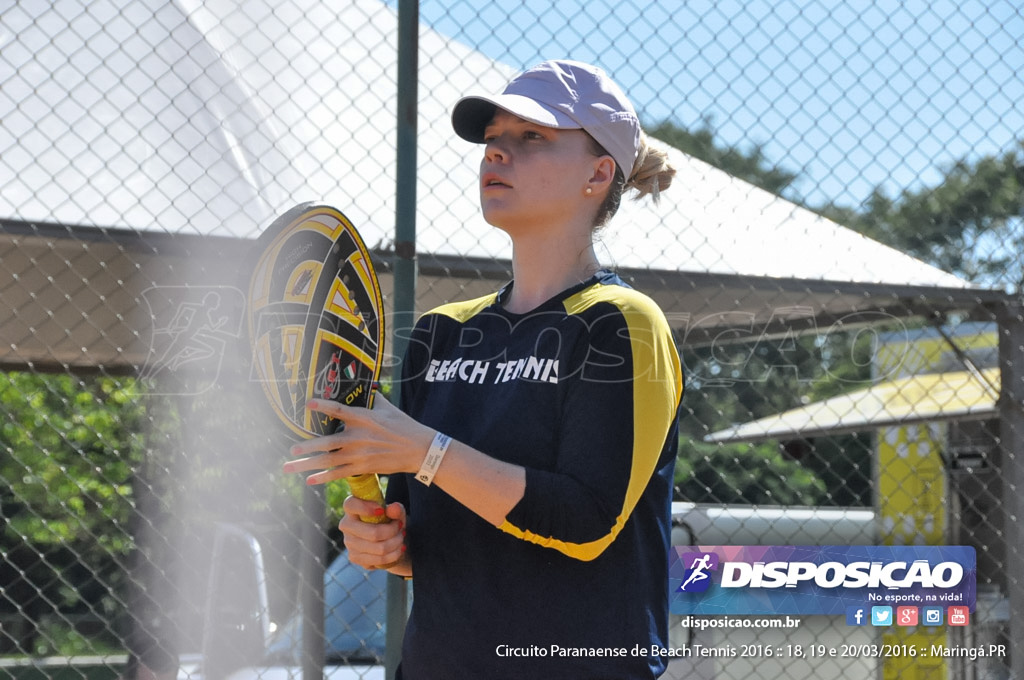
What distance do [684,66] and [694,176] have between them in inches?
18.0

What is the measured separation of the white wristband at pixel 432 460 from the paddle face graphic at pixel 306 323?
0.12 meters

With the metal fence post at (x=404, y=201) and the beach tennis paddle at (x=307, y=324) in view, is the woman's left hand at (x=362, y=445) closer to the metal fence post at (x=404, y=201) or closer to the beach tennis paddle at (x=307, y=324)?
the beach tennis paddle at (x=307, y=324)

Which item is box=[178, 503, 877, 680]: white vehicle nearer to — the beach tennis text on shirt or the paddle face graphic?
the beach tennis text on shirt

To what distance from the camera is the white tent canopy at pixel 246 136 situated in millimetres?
2756

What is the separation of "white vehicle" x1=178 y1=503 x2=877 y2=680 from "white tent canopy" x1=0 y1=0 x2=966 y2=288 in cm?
98

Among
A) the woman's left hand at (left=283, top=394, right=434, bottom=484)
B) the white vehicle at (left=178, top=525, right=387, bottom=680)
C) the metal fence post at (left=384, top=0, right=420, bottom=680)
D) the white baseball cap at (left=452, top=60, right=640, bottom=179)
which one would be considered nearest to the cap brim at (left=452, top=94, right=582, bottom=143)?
the white baseball cap at (left=452, top=60, right=640, bottom=179)

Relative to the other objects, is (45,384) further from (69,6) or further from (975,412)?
(975,412)

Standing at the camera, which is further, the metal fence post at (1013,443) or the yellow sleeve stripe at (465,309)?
the metal fence post at (1013,443)

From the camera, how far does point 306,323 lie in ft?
4.56

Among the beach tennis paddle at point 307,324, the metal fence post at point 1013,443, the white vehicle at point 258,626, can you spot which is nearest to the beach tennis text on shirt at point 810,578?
the metal fence post at point 1013,443

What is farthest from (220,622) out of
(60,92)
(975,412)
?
(975,412)

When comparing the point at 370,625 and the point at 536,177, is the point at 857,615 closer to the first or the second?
the point at 370,625

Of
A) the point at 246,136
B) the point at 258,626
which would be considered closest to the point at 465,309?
the point at 246,136

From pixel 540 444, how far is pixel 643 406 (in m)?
0.16
